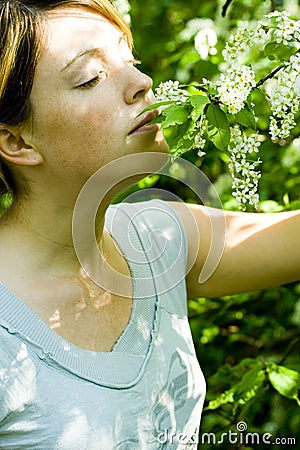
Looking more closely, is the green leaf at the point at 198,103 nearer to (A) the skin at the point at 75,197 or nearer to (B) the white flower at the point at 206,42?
(A) the skin at the point at 75,197

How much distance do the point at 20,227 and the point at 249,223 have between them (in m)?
0.41

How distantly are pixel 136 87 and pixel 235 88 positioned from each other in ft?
0.47

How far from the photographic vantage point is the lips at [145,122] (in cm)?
124

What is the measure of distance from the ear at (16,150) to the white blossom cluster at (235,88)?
0.31 metres

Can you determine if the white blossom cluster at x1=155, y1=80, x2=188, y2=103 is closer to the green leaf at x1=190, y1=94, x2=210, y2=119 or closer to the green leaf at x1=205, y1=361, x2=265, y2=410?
the green leaf at x1=190, y1=94, x2=210, y2=119

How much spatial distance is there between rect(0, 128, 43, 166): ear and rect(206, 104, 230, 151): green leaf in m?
0.28

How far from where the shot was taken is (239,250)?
151 cm

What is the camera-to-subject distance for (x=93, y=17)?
131cm

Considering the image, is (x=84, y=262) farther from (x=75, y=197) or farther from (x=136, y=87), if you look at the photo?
(x=136, y=87)

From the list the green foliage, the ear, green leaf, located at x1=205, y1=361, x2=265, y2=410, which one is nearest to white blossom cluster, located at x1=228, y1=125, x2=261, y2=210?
the ear

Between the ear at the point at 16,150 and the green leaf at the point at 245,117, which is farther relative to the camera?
the ear at the point at 16,150

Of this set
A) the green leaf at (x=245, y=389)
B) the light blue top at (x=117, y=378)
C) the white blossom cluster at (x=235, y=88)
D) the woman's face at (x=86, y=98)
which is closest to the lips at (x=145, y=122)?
the woman's face at (x=86, y=98)

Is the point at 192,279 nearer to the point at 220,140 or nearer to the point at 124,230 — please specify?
the point at 124,230

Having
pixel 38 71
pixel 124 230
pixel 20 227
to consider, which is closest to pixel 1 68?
pixel 38 71
